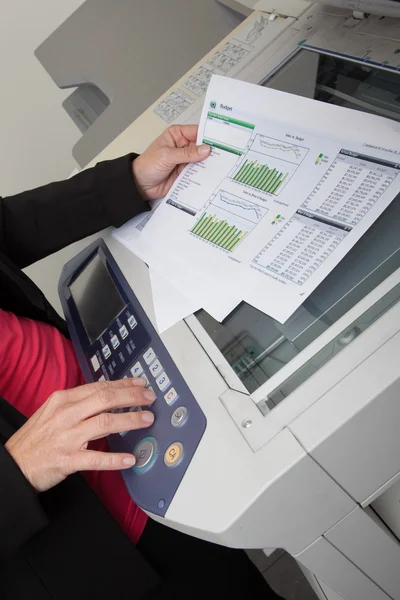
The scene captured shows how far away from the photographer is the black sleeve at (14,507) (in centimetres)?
61

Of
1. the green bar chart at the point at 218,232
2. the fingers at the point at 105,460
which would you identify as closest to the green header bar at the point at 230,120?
the green bar chart at the point at 218,232

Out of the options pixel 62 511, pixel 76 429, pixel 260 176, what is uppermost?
pixel 260 176

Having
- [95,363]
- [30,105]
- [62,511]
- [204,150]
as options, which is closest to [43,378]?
[95,363]

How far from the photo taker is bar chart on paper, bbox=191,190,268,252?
2.14 feet

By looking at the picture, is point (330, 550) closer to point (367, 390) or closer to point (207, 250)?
point (367, 390)

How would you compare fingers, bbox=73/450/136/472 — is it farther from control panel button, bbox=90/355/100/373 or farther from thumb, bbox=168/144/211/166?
thumb, bbox=168/144/211/166

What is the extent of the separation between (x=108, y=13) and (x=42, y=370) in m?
0.82

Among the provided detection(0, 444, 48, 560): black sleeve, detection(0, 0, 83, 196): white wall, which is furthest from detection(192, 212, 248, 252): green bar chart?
detection(0, 0, 83, 196): white wall

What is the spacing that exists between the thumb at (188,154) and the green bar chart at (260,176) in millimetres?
74

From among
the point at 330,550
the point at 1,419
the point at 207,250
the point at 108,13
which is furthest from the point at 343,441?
the point at 108,13

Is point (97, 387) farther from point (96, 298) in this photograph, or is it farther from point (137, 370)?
point (96, 298)

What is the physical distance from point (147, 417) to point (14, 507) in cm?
19

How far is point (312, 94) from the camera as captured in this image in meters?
0.75

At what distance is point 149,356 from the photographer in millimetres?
670
